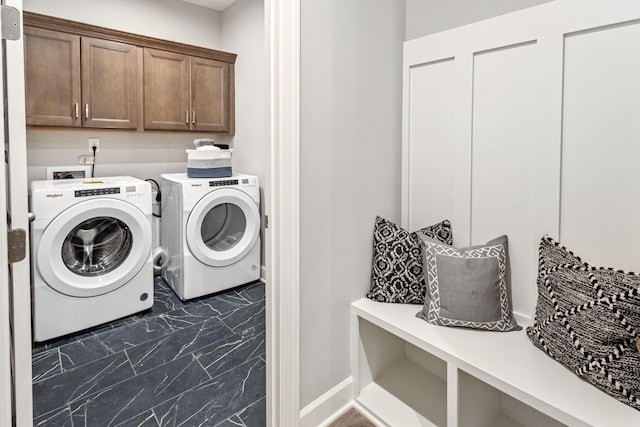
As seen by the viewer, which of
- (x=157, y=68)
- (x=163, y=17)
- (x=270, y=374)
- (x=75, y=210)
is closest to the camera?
(x=270, y=374)

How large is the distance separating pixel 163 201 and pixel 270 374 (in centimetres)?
222

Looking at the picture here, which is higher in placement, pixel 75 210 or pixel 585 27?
pixel 585 27

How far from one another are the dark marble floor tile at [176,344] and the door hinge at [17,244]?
4.58 feet

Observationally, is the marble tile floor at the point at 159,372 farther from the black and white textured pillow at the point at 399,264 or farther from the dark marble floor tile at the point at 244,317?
the black and white textured pillow at the point at 399,264

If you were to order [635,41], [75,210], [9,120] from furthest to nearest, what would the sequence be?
[75,210] → [635,41] → [9,120]

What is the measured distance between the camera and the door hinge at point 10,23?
0.90m

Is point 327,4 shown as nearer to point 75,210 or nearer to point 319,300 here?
point 319,300

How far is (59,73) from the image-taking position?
2.67 metres

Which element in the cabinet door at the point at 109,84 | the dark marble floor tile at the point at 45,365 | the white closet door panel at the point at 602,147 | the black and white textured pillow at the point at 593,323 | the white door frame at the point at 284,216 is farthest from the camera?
the cabinet door at the point at 109,84

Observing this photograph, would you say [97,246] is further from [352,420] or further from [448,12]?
[448,12]

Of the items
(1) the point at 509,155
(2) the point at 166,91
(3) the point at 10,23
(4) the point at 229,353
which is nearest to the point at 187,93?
(2) the point at 166,91

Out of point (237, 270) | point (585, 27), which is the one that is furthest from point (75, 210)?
point (585, 27)

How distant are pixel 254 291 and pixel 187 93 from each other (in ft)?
6.10

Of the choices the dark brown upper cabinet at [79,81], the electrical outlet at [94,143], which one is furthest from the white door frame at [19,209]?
the electrical outlet at [94,143]
